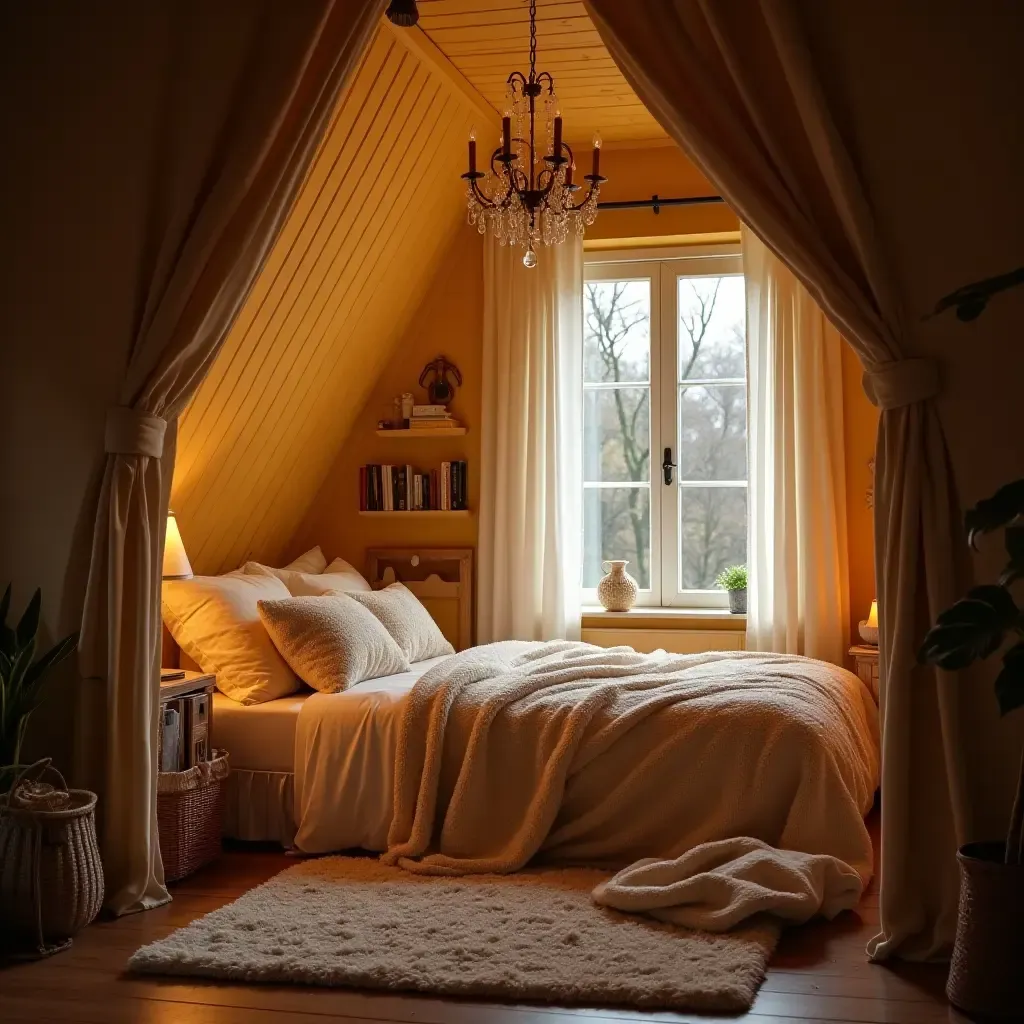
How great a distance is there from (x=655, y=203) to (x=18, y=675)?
3.85m

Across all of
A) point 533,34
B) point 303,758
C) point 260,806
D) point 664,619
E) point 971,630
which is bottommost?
point 260,806

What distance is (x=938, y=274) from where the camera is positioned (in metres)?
3.01

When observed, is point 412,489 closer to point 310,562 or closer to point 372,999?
point 310,562

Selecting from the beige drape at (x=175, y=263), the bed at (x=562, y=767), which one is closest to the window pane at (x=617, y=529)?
the bed at (x=562, y=767)

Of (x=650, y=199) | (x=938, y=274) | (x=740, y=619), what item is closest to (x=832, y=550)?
(x=740, y=619)

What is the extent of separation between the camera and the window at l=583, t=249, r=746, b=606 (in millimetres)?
6047

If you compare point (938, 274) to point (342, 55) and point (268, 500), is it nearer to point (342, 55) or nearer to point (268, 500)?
point (342, 55)

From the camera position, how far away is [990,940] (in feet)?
8.43

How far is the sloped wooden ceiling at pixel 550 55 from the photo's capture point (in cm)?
450

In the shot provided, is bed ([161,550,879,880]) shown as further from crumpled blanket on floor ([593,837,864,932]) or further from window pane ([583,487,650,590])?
window pane ([583,487,650,590])

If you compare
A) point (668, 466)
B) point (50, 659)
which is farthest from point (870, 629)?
point (50, 659)

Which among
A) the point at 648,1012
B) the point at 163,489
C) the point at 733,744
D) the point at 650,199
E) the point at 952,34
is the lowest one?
the point at 648,1012

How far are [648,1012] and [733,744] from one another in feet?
3.69

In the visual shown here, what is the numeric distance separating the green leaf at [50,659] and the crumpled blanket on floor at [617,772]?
1096 millimetres
